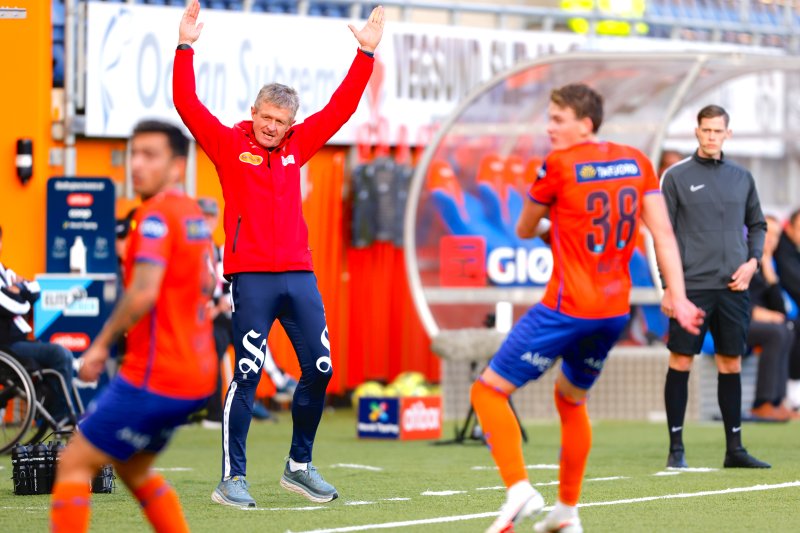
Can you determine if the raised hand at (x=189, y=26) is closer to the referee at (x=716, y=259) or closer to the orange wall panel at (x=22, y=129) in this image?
the referee at (x=716, y=259)

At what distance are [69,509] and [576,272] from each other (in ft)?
7.33

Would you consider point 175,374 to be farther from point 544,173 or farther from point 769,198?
point 769,198

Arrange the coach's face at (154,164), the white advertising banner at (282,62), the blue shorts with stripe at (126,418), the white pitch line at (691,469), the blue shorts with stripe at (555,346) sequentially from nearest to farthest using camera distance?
the blue shorts with stripe at (126,418) → the coach's face at (154,164) → the blue shorts with stripe at (555,346) → the white pitch line at (691,469) → the white advertising banner at (282,62)

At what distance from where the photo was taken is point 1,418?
416 inches

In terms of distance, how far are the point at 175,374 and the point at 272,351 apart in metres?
10.3

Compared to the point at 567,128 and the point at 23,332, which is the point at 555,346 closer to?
the point at 567,128

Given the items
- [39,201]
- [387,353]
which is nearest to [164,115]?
[39,201]

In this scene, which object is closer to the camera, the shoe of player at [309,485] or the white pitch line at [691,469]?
the shoe of player at [309,485]

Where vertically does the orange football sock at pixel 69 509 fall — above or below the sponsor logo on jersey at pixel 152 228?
below

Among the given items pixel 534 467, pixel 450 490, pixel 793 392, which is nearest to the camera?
pixel 450 490

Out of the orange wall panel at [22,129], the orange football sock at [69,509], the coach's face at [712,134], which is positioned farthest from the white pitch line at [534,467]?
the orange wall panel at [22,129]

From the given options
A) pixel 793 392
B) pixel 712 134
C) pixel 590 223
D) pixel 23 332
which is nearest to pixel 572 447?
pixel 590 223

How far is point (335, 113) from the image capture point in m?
7.96

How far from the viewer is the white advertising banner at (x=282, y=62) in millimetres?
14781
